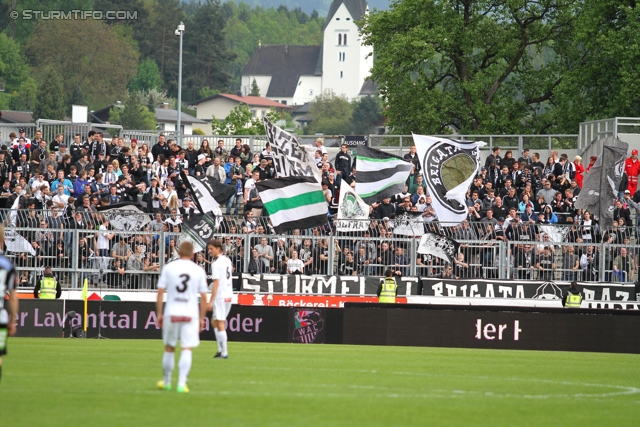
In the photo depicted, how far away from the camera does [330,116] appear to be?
181 meters

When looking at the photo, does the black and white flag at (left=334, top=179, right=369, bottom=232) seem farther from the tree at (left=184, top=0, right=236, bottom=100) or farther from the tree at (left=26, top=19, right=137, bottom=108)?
the tree at (left=184, top=0, right=236, bottom=100)

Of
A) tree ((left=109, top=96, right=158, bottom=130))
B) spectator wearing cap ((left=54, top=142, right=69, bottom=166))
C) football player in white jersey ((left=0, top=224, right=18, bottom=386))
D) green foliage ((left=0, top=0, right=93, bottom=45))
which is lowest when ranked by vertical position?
football player in white jersey ((left=0, top=224, right=18, bottom=386))

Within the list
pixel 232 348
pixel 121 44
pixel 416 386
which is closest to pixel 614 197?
pixel 232 348

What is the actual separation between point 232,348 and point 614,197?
41.8 feet

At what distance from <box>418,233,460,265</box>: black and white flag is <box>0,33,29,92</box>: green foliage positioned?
97218 millimetres

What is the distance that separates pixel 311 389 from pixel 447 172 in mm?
15390

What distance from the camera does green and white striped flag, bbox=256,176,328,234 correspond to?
2803cm

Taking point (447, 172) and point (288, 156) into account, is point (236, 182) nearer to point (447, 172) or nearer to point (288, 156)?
point (288, 156)

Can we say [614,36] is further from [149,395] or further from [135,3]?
[135,3]

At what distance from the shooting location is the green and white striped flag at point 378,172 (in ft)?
96.2

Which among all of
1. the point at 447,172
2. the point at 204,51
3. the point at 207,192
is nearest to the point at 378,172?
the point at 447,172

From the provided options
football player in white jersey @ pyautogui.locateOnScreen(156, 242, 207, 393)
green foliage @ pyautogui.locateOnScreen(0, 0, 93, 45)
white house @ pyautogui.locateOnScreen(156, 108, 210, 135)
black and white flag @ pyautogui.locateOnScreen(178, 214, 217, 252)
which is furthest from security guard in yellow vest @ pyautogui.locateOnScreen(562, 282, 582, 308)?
white house @ pyautogui.locateOnScreen(156, 108, 210, 135)

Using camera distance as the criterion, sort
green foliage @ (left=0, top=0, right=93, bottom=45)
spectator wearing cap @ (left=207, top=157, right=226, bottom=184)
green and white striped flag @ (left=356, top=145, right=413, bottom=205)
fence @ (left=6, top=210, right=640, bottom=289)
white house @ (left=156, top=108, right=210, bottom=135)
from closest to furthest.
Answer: fence @ (left=6, top=210, right=640, bottom=289)
green and white striped flag @ (left=356, top=145, right=413, bottom=205)
spectator wearing cap @ (left=207, top=157, right=226, bottom=184)
green foliage @ (left=0, top=0, right=93, bottom=45)
white house @ (left=156, top=108, right=210, bottom=135)

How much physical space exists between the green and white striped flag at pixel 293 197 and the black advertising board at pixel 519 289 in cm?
369
